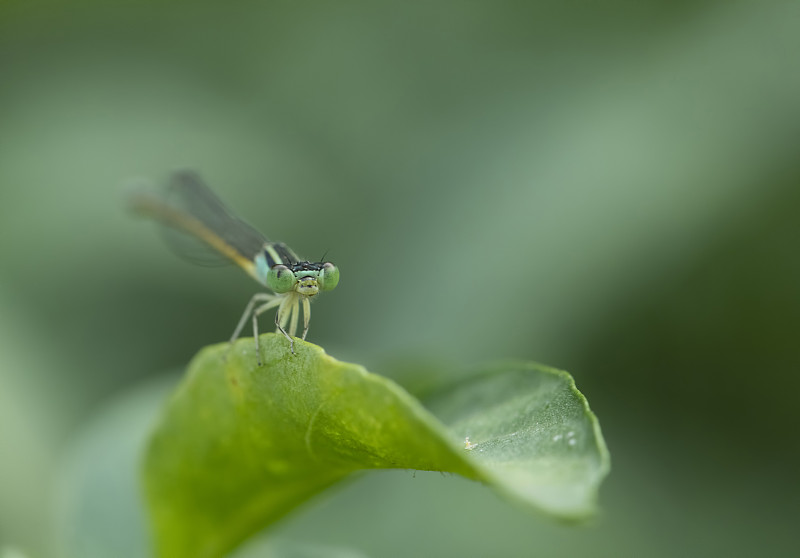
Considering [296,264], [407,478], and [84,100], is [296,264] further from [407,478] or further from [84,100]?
[84,100]

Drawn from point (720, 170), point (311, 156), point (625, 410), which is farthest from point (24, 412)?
point (720, 170)

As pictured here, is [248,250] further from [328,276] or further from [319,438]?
[319,438]

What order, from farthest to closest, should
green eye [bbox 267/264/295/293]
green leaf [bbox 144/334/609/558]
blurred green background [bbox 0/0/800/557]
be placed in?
blurred green background [bbox 0/0/800/557] < green eye [bbox 267/264/295/293] < green leaf [bbox 144/334/609/558]

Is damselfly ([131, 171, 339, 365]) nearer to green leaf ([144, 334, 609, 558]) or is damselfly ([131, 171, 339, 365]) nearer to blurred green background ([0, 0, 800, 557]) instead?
green leaf ([144, 334, 609, 558])

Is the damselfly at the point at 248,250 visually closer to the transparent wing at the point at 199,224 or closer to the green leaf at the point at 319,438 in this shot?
the transparent wing at the point at 199,224

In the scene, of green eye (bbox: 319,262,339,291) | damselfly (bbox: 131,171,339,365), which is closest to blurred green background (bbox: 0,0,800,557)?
damselfly (bbox: 131,171,339,365)

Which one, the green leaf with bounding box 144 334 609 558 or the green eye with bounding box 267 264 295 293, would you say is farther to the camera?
the green eye with bounding box 267 264 295 293

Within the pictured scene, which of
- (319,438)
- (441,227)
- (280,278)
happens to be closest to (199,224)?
(280,278)
